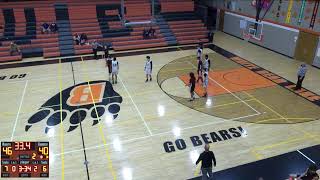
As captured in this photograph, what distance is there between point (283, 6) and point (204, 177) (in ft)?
57.7

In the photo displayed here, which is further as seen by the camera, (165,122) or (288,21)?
(288,21)

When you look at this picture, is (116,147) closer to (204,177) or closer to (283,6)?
(204,177)

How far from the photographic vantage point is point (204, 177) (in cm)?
841

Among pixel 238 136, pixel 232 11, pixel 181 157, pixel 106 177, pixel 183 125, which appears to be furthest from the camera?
pixel 232 11

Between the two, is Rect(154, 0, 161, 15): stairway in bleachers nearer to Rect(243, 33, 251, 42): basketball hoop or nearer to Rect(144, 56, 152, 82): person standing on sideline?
Rect(243, 33, 251, 42): basketball hoop

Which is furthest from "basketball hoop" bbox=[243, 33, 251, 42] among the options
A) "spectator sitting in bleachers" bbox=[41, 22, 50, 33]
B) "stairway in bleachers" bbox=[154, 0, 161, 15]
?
"spectator sitting in bleachers" bbox=[41, 22, 50, 33]

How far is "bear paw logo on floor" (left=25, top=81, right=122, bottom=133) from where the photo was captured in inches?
500

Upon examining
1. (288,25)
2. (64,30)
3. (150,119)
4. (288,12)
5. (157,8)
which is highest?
(288,12)

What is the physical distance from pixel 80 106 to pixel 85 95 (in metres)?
1.33

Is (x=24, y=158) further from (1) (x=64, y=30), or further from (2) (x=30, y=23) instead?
(2) (x=30, y=23)

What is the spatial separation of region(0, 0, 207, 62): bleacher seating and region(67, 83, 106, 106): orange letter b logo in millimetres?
7235

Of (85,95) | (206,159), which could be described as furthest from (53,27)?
(206,159)

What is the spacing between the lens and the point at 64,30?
24312 mm

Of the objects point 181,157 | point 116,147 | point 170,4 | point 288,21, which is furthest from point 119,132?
point 170,4
